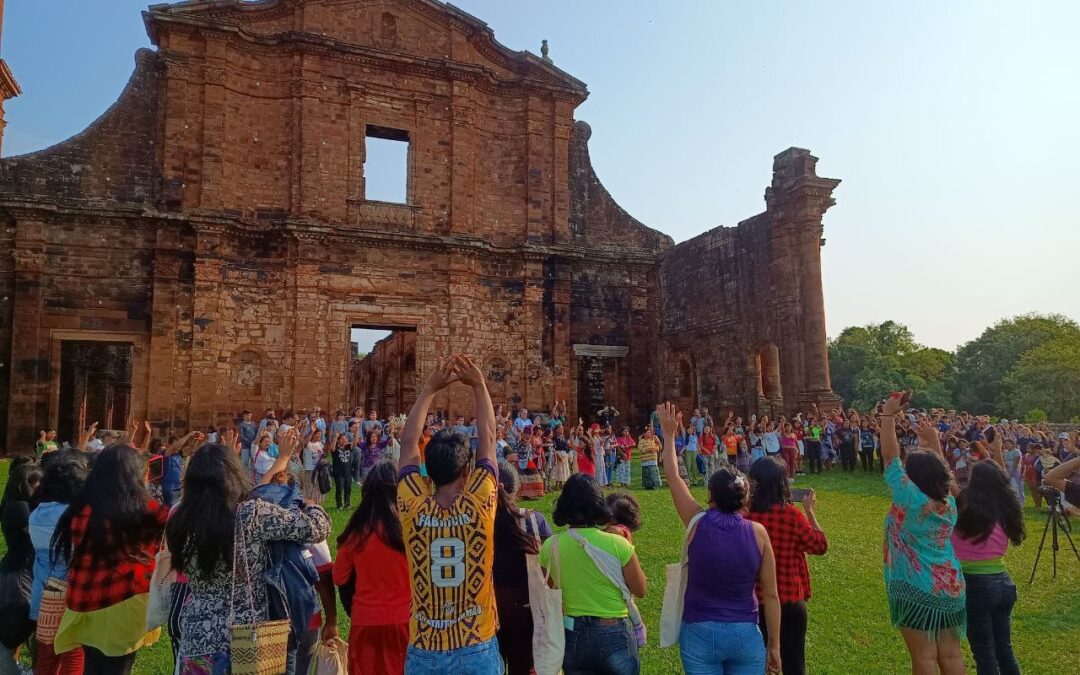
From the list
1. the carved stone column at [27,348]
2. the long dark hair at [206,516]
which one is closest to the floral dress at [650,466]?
the long dark hair at [206,516]

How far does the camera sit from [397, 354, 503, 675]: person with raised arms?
2.97 meters

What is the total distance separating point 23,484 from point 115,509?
54.1 inches

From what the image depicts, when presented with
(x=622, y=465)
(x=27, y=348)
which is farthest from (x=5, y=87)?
(x=622, y=465)

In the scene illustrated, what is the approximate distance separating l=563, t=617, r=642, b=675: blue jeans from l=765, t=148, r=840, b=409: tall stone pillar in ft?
52.1

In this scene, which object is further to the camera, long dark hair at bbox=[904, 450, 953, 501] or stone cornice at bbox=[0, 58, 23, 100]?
stone cornice at bbox=[0, 58, 23, 100]

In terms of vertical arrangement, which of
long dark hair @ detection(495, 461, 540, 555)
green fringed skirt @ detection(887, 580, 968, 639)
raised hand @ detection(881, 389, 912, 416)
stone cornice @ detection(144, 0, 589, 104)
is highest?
stone cornice @ detection(144, 0, 589, 104)

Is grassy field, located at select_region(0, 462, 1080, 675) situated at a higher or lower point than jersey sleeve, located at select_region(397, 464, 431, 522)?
lower

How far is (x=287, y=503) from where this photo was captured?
383 cm

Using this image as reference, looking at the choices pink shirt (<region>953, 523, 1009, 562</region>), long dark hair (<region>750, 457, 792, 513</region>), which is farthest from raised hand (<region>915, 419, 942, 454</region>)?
long dark hair (<region>750, 457, 792, 513</region>)

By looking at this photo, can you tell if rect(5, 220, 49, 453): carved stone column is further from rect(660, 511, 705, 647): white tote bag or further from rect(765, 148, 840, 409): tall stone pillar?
rect(765, 148, 840, 409): tall stone pillar

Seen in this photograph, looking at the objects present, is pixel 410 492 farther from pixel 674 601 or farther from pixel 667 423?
pixel 667 423

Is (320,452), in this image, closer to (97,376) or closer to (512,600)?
(512,600)

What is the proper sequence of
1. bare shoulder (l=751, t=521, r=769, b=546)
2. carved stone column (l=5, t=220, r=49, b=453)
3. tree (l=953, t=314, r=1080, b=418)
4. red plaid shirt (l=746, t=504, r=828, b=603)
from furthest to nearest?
1. tree (l=953, t=314, r=1080, b=418)
2. carved stone column (l=5, t=220, r=49, b=453)
3. red plaid shirt (l=746, t=504, r=828, b=603)
4. bare shoulder (l=751, t=521, r=769, b=546)

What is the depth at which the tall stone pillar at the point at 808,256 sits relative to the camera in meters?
17.8
